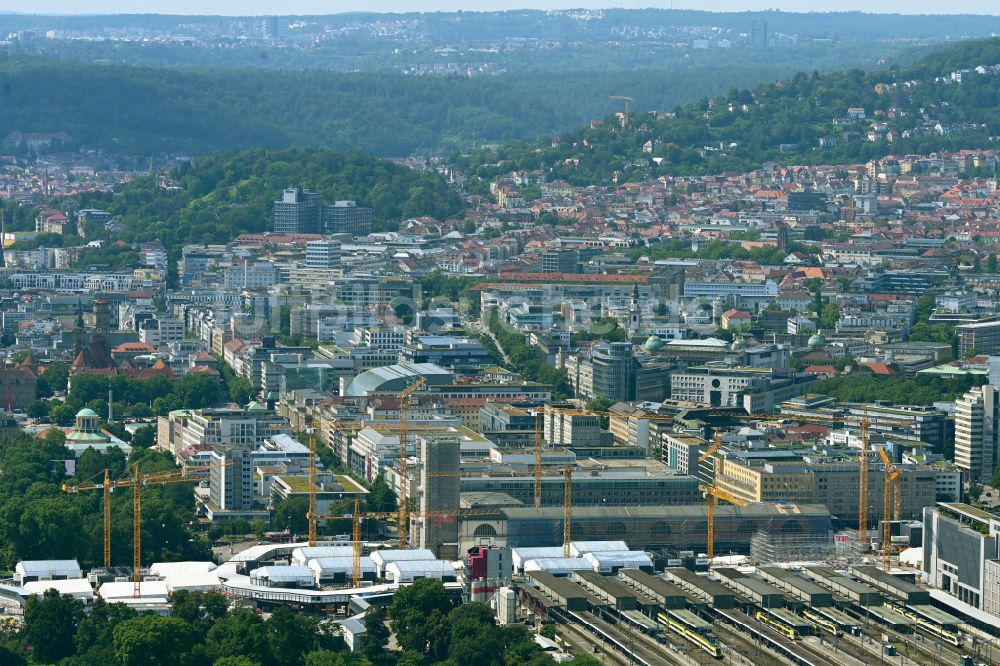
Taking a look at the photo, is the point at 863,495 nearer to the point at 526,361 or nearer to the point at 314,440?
the point at 314,440

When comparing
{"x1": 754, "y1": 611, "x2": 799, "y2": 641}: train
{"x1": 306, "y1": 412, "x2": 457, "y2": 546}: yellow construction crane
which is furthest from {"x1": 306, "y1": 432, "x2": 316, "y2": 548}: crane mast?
{"x1": 754, "y1": 611, "x2": 799, "y2": 641}: train

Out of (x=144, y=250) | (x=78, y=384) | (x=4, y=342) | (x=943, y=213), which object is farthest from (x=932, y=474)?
(x=943, y=213)

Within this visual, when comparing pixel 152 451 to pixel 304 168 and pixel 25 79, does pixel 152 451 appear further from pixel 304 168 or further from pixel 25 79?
pixel 25 79

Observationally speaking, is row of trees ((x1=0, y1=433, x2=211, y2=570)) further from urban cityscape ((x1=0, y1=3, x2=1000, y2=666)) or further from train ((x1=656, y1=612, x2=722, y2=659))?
train ((x1=656, y1=612, x2=722, y2=659))

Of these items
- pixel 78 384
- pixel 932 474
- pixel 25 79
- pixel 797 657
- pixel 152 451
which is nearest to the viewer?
pixel 797 657

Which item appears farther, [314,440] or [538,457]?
[314,440]

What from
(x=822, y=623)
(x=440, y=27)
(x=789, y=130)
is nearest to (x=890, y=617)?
(x=822, y=623)
